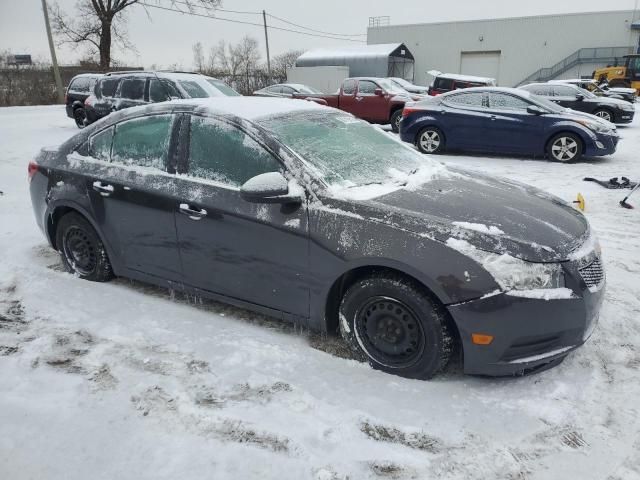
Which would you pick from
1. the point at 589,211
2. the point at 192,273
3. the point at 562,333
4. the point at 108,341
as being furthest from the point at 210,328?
the point at 589,211

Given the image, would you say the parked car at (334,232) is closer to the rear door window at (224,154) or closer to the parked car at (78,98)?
the rear door window at (224,154)

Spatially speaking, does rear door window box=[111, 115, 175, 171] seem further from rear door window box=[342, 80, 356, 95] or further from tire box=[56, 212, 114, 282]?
rear door window box=[342, 80, 356, 95]

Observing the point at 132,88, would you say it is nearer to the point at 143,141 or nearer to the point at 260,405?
the point at 143,141

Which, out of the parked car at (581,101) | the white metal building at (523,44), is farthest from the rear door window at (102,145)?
the white metal building at (523,44)

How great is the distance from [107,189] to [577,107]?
578 inches

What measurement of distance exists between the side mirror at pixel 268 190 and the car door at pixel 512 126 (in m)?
8.25

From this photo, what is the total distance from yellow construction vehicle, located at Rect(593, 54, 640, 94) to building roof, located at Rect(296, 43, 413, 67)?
15170mm

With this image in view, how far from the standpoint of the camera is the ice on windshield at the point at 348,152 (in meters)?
3.21

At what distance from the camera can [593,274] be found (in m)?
2.83

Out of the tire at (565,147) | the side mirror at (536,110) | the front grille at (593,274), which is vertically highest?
the side mirror at (536,110)

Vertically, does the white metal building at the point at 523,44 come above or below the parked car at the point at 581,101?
above

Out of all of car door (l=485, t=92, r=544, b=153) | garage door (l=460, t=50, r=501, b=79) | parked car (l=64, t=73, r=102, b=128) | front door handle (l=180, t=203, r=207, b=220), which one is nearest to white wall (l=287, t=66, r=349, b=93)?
garage door (l=460, t=50, r=501, b=79)

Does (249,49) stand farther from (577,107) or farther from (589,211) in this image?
(589,211)

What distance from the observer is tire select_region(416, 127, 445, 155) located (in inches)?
424
